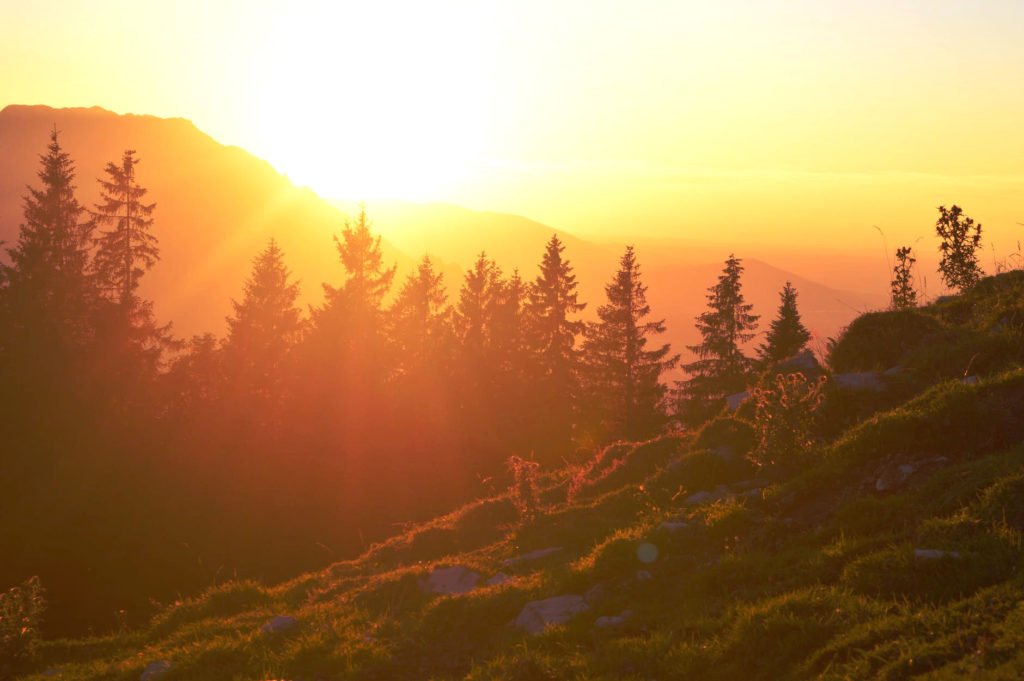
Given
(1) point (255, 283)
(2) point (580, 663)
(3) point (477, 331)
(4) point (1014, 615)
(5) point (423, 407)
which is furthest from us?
(3) point (477, 331)

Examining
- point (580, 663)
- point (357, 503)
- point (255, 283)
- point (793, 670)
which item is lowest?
point (357, 503)

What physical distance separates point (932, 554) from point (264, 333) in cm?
4678

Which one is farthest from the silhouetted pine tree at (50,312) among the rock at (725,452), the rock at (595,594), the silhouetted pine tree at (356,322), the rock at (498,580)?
the rock at (595,594)

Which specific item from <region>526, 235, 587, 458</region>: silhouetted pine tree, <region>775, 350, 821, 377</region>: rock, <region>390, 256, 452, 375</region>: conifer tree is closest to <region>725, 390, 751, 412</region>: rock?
<region>775, 350, 821, 377</region>: rock

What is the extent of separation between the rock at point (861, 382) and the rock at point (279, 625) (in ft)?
35.6

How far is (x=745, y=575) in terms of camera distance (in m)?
9.46

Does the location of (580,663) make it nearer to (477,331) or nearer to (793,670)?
(793,670)

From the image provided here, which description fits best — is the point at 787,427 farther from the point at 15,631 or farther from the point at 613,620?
the point at 15,631

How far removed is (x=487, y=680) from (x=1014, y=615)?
5.47m

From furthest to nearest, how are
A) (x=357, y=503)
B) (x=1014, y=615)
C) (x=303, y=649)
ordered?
(x=357, y=503) → (x=303, y=649) → (x=1014, y=615)

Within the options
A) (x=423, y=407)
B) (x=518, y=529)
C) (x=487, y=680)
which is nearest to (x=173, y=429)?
(x=423, y=407)

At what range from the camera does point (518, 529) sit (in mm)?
15953

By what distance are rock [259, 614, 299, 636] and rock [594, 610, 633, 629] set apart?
18.0ft

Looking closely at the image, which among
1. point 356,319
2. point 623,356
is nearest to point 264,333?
point 356,319
